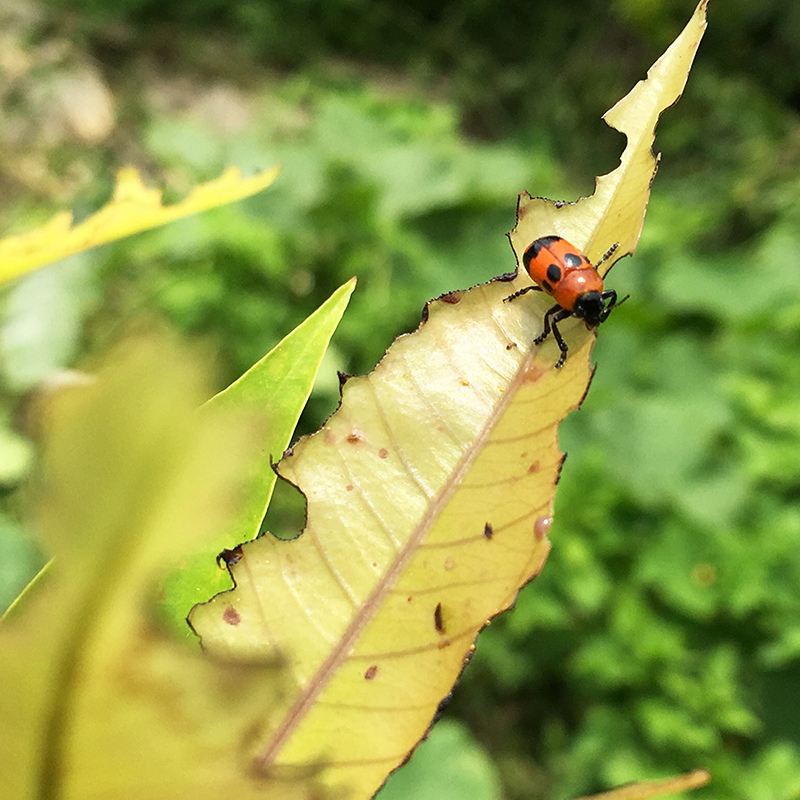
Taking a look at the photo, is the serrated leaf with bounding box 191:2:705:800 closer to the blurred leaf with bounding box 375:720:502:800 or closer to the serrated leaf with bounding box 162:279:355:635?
the serrated leaf with bounding box 162:279:355:635

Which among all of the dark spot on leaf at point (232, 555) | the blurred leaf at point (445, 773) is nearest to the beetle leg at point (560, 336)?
the dark spot on leaf at point (232, 555)

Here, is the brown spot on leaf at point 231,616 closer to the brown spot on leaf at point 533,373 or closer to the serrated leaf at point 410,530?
the serrated leaf at point 410,530

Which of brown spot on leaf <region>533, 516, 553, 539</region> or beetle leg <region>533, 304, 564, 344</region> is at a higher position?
beetle leg <region>533, 304, 564, 344</region>

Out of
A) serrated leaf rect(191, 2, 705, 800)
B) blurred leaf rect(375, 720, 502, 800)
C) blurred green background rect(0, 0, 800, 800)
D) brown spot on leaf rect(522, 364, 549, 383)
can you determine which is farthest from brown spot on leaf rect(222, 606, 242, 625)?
blurred leaf rect(375, 720, 502, 800)

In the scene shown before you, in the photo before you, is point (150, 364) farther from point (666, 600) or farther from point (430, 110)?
point (430, 110)

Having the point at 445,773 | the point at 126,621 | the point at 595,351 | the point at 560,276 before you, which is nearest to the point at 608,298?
the point at 560,276

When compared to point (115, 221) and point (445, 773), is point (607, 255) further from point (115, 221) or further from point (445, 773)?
point (445, 773)

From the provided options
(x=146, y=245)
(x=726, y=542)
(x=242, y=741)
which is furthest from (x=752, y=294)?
(x=242, y=741)
